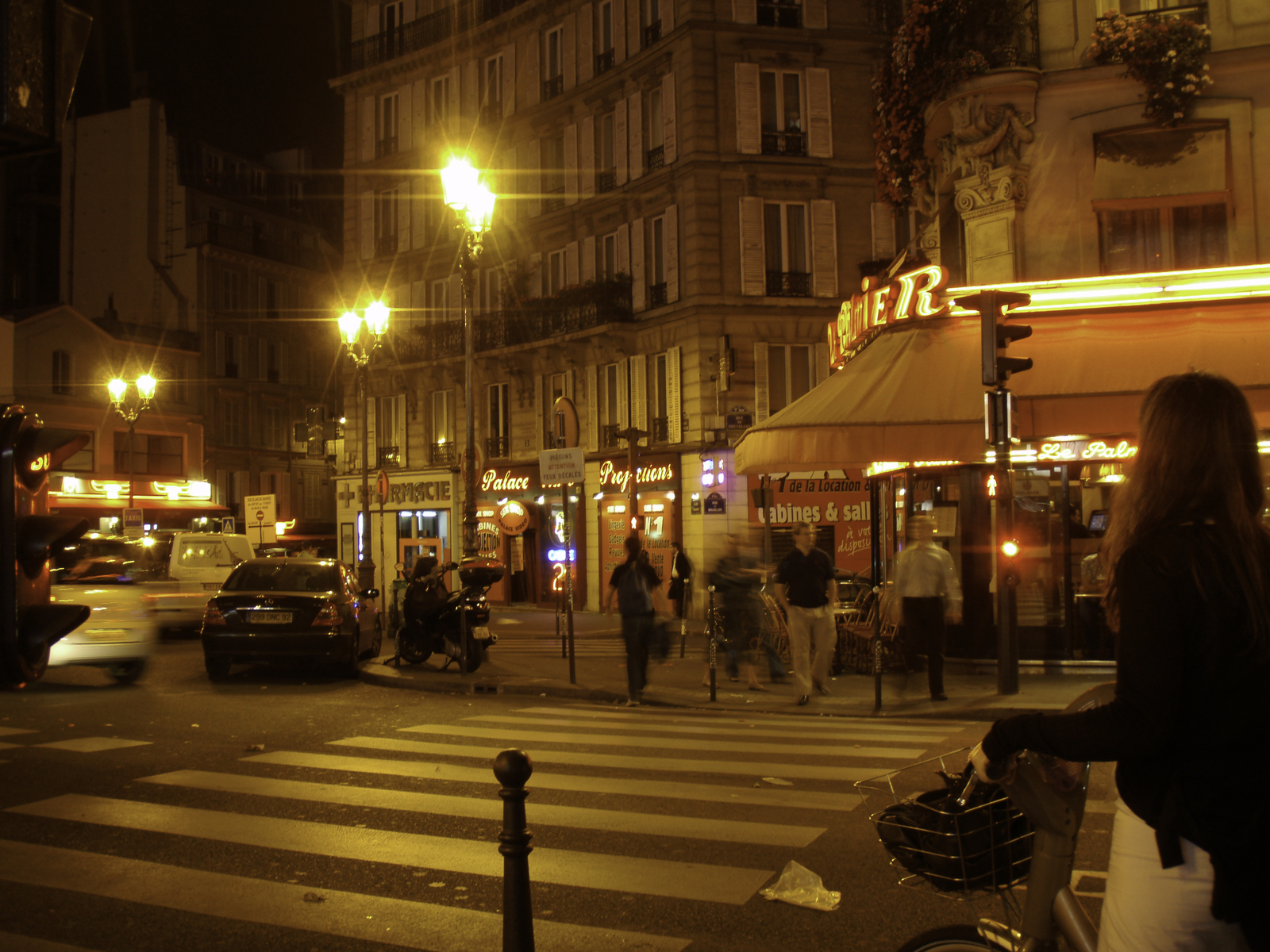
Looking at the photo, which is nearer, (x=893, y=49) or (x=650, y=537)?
(x=893, y=49)

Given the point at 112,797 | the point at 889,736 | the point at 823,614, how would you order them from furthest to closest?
the point at 823,614 < the point at 889,736 < the point at 112,797

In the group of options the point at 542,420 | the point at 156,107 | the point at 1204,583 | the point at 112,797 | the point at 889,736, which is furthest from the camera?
the point at 156,107

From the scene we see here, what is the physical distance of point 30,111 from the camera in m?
Result: 2.63

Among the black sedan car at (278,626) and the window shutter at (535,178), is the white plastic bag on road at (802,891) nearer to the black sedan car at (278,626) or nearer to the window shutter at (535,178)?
the black sedan car at (278,626)

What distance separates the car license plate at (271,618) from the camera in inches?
554

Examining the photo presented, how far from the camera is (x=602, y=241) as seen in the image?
99.9 ft

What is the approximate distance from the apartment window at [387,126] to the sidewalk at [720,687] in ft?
78.8

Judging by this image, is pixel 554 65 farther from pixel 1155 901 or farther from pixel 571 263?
pixel 1155 901

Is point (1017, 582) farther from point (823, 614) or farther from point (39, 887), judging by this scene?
point (39, 887)

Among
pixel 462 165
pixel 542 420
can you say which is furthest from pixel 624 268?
pixel 462 165

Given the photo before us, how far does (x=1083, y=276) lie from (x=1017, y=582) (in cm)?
385

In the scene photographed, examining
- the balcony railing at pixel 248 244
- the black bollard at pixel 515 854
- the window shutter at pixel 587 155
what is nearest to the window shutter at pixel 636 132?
the window shutter at pixel 587 155

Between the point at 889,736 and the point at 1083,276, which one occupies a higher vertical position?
the point at 1083,276

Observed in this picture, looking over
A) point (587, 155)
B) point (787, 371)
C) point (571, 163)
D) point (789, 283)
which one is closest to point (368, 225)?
point (571, 163)
